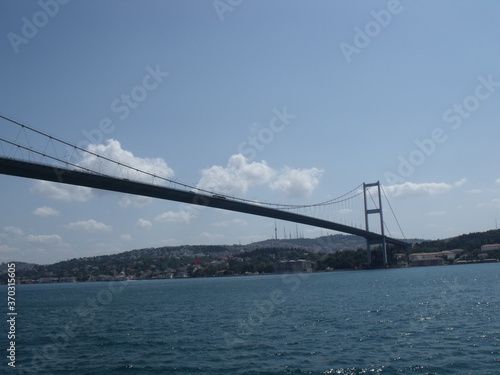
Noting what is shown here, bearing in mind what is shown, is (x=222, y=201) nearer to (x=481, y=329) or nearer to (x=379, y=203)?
(x=481, y=329)

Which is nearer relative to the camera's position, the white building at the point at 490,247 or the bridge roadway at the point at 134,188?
the bridge roadway at the point at 134,188

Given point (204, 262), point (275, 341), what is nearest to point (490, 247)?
point (204, 262)

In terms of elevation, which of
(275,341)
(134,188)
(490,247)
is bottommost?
(275,341)

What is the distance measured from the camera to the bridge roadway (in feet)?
90.0

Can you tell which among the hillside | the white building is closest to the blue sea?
the hillside

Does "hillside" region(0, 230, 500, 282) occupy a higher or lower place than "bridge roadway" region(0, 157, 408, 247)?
lower

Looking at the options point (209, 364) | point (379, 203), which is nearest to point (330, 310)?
point (209, 364)

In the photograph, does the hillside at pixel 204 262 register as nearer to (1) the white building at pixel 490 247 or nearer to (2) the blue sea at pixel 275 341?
(1) the white building at pixel 490 247

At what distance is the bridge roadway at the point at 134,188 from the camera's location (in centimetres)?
2744

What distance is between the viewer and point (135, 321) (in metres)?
19.2

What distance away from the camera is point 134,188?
3528cm

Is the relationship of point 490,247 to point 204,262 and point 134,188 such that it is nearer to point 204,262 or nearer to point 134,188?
point 204,262

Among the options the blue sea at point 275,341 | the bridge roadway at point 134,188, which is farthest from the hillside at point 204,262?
the blue sea at point 275,341

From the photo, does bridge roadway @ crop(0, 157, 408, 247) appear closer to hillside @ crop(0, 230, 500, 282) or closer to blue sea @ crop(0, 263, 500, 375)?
blue sea @ crop(0, 263, 500, 375)
